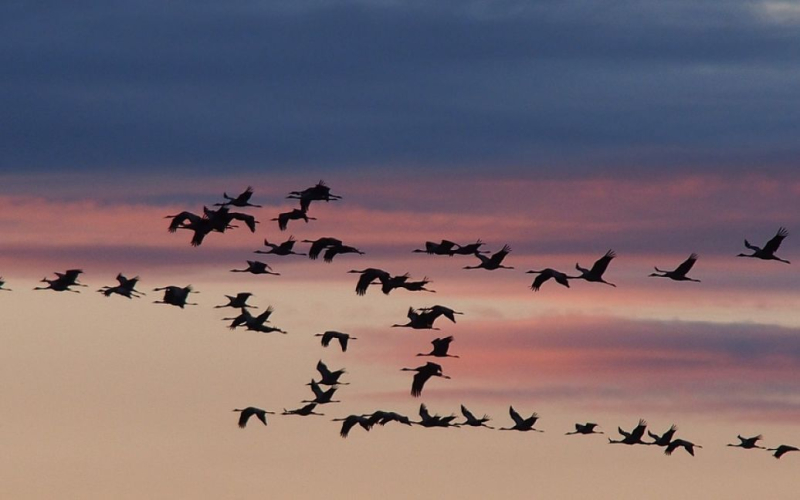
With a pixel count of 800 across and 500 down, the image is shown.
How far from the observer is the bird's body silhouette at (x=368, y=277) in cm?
12531

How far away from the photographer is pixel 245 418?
443 feet

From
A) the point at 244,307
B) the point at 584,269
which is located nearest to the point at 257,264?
the point at 244,307

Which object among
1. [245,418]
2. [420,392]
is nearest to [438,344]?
[420,392]

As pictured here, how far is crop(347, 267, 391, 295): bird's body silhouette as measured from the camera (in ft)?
411

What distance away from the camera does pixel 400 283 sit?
12638 centimetres

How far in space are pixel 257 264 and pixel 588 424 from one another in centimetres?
1924

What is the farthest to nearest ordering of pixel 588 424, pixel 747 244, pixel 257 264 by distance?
pixel 588 424 < pixel 257 264 < pixel 747 244

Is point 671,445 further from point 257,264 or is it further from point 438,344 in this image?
point 257,264

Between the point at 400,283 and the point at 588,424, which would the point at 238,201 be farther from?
the point at 588,424

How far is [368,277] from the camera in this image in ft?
412

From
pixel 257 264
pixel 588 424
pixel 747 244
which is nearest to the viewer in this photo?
pixel 747 244

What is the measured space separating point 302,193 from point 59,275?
12.9m

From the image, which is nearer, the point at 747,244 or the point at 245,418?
the point at 747,244

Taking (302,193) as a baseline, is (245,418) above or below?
below
